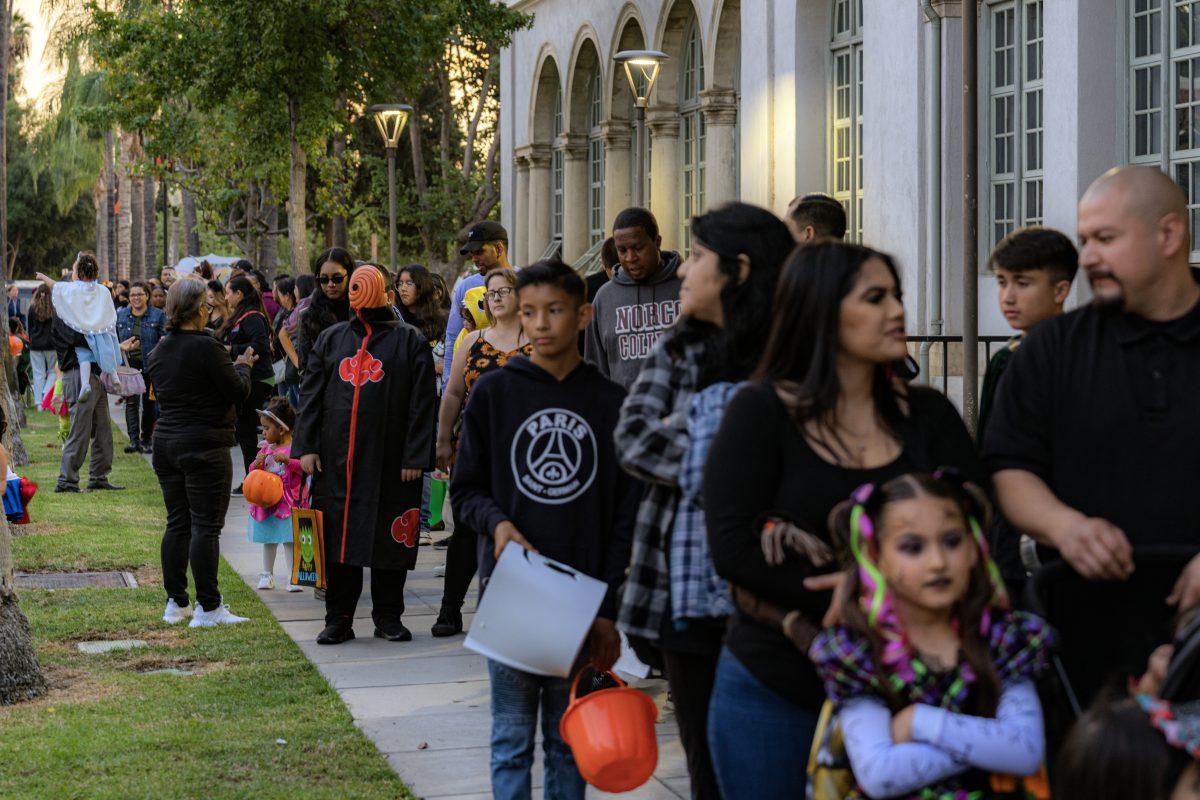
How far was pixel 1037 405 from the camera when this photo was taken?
3549 millimetres

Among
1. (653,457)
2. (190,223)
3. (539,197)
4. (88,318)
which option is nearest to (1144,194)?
(653,457)

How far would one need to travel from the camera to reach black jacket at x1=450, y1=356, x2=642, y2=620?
4.74 m

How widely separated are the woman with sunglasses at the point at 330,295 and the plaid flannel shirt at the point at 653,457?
631 cm

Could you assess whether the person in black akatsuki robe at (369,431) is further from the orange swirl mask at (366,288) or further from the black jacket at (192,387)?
the black jacket at (192,387)

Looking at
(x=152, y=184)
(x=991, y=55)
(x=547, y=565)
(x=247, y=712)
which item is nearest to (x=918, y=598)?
(x=547, y=565)

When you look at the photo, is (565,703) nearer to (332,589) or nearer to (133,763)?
(133,763)

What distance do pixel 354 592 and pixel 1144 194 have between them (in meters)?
6.08

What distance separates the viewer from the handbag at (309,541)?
880 centimetres

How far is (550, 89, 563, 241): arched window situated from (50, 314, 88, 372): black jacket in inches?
503

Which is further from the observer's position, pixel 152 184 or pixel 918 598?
pixel 152 184

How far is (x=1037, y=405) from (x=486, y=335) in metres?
5.20

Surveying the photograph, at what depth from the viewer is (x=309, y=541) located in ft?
29.5

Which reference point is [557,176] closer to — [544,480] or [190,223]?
[190,223]

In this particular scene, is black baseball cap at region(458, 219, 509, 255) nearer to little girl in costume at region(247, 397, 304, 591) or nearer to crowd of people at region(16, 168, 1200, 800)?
little girl in costume at region(247, 397, 304, 591)
